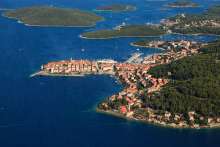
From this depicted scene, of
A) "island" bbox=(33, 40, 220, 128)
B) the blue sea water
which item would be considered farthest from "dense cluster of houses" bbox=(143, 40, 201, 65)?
the blue sea water

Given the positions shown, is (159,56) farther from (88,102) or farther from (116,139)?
(116,139)

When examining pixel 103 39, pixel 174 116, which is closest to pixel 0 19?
pixel 103 39

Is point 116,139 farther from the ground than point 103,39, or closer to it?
closer to it

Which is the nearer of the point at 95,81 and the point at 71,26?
the point at 95,81

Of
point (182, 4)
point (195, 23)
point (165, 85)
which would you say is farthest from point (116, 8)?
point (165, 85)

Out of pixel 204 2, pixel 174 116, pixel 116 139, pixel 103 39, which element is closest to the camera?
pixel 116 139

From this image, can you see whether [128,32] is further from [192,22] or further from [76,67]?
[76,67]

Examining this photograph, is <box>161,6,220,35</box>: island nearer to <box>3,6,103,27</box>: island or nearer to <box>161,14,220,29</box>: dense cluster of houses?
<box>161,14,220,29</box>: dense cluster of houses
